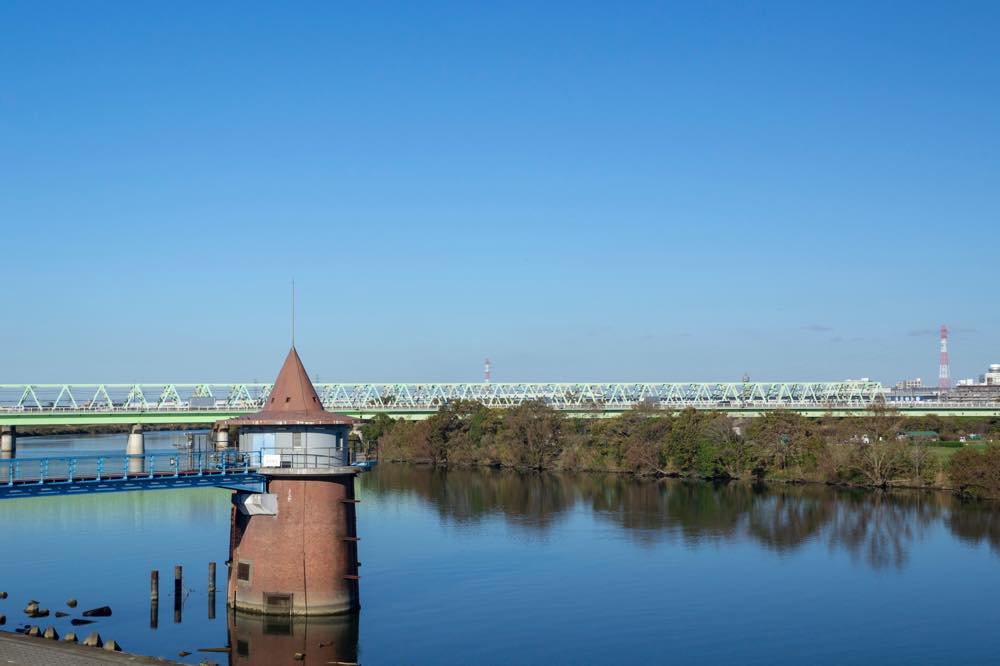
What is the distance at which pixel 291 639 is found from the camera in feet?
107

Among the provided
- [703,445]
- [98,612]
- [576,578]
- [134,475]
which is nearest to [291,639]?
[98,612]

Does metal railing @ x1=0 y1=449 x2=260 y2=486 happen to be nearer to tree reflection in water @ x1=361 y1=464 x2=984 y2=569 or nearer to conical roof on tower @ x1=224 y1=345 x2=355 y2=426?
conical roof on tower @ x1=224 y1=345 x2=355 y2=426

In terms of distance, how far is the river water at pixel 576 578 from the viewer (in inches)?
1319

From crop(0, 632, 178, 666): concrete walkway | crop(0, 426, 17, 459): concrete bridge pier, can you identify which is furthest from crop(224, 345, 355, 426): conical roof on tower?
crop(0, 426, 17, 459): concrete bridge pier

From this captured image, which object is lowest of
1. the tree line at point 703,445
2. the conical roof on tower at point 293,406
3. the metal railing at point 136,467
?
the tree line at point 703,445

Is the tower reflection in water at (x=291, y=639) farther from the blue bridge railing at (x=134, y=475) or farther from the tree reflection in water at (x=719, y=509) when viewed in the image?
the tree reflection in water at (x=719, y=509)

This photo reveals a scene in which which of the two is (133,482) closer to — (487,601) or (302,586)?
(302,586)

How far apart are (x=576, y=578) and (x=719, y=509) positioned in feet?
81.1

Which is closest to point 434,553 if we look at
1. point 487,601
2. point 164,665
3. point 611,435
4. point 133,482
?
point 487,601

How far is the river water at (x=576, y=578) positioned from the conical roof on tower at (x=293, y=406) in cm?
614

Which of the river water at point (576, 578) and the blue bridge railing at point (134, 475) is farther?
the river water at point (576, 578)

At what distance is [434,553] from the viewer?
163 feet

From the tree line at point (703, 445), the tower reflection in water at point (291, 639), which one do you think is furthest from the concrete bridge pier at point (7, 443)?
the tower reflection in water at point (291, 639)

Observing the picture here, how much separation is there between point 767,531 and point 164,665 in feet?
128
